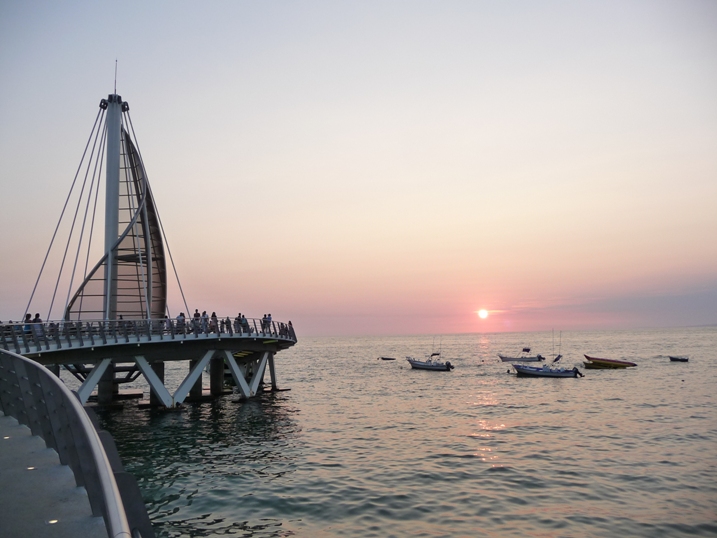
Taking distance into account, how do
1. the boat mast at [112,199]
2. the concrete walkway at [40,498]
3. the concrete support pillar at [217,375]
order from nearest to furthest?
the concrete walkway at [40,498]
the boat mast at [112,199]
the concrete support pillar at [217,375]

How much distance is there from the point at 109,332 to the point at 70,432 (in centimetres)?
3000

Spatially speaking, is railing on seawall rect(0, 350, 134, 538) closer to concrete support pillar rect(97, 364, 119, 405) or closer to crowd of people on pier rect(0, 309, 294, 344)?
crowd of people on pier rect(0, 309, 294, 344)

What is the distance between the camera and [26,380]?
8828mm

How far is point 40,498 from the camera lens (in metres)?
6.28

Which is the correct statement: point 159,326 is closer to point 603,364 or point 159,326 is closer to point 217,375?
point 217,375

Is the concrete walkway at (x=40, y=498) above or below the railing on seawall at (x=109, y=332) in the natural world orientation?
below

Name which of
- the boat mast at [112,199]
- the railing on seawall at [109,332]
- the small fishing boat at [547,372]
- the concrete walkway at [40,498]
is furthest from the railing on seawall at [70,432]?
the small fishing boat at [547,372]

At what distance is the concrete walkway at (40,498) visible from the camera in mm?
5387

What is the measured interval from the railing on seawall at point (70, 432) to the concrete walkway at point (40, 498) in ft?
0.55

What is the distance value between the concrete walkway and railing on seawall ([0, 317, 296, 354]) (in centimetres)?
2064

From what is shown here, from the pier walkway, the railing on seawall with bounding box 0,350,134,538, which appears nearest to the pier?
the pier walkway

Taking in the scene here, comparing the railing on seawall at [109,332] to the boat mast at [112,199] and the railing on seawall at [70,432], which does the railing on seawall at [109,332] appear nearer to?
the boat mast at [112,199]

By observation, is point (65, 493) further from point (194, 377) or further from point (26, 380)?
point (194, 377)

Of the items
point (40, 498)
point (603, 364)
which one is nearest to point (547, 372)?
point (603, 364)
